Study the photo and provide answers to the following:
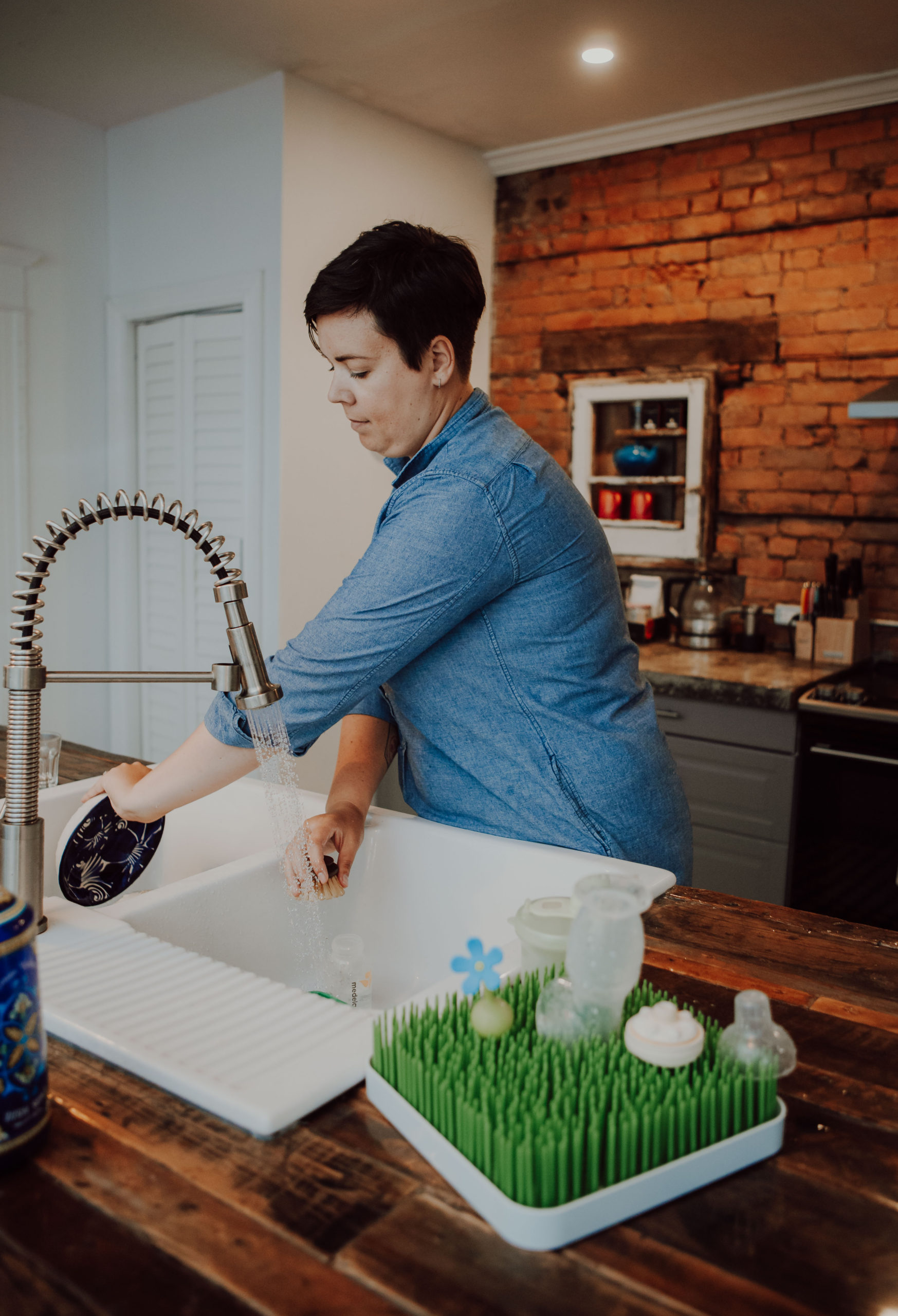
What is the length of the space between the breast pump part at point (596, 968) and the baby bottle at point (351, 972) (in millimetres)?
636

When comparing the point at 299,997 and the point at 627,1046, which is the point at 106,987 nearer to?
the point at 299,997

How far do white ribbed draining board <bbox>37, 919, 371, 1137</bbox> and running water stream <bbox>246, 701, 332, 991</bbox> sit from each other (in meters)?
0.23

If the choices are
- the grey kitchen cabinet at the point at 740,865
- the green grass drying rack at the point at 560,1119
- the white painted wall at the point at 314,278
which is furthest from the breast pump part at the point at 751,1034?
the white painted wall at the point at 314,278

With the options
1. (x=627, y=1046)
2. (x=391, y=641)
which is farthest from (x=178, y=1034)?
(x=391, y=641)

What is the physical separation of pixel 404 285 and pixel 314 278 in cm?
262

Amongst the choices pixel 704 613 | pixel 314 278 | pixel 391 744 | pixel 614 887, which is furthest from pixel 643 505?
pixel 614 887

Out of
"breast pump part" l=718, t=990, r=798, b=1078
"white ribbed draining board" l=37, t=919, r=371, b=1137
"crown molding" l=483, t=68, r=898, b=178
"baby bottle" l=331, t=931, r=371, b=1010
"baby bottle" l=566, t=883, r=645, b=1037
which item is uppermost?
"crown molding" l=483, t=68, r=898, b=178

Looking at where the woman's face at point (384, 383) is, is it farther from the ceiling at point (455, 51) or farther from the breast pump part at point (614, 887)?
the ceiling at point (455, 51)

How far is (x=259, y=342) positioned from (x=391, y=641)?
103 inches

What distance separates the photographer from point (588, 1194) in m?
0.65

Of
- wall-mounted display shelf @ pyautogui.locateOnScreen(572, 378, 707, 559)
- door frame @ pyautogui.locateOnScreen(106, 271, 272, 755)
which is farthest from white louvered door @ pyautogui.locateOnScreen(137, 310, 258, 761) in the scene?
wall-mounted display shelf @ pyautogui.locateOnScreen(572, 378, 707, 559)

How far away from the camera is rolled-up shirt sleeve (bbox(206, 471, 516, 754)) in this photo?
3.88 ft

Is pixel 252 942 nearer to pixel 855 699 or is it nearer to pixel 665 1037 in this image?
pixel 665 1037

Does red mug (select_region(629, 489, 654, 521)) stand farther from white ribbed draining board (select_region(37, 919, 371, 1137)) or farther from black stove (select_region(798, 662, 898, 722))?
white ribbed draining board (select_region(37, 919, 371, 1137))
